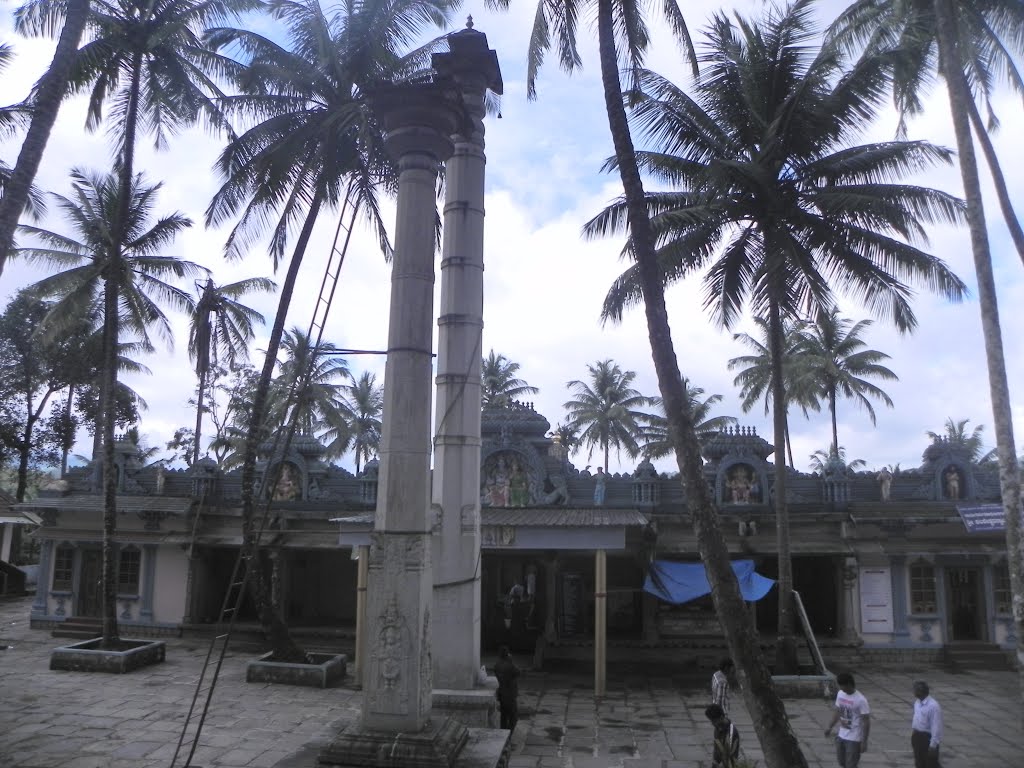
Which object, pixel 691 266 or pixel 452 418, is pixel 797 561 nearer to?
pixel 691 266

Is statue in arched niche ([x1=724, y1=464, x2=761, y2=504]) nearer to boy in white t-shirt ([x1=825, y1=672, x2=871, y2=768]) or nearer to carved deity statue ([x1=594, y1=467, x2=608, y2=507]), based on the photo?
carved deity statue ([x1=594, y1=467, x2=608, y2=507])

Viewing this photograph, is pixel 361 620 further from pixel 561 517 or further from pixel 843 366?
pixel 843 366

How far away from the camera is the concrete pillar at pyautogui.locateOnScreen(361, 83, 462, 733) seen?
21.1ft

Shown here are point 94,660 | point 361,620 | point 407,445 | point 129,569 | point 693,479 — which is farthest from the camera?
point 129,569

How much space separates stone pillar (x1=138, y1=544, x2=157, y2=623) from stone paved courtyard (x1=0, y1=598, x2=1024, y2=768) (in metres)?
3.38

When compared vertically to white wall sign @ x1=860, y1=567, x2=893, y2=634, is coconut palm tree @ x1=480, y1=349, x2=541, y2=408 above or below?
above

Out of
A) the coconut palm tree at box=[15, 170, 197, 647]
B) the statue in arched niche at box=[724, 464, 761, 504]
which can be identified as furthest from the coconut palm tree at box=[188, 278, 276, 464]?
the statue in arched niche at box=[724, 464, 761, 504]

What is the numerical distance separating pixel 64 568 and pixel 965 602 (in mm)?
22334

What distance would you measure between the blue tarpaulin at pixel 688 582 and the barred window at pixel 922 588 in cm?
408

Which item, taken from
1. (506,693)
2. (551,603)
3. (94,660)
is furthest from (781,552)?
(94,660)

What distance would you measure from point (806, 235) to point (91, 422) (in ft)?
99.7

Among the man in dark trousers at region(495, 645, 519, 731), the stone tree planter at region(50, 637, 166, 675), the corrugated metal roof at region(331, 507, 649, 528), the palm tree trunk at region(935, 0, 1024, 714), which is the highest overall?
the palm tree trunk at region(935, 0, 1024, 714)

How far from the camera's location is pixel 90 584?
2062 centimetres

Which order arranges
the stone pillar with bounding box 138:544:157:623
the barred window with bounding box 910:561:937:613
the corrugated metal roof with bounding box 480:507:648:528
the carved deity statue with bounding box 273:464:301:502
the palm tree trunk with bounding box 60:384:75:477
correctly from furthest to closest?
the palm tree trunk with bounding box 60:384:75:477 → the carved deity statue with bounding box 273:464:301:502 → the stone pillar with bounding box 138:544:157:623 → the barred window with bounding box 910:561:937:613 → the corrugated metal roof with bounding box 480:507:648:528
